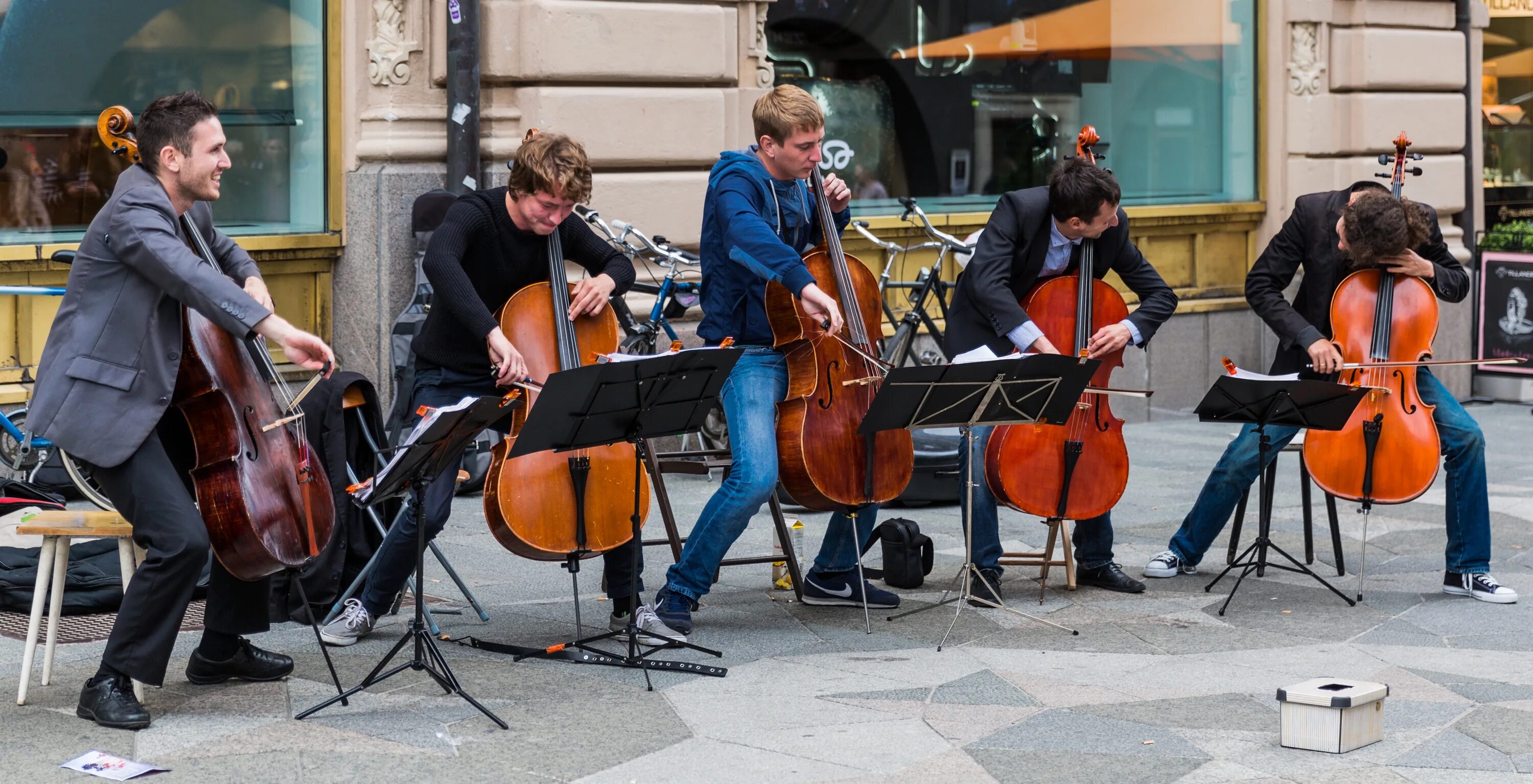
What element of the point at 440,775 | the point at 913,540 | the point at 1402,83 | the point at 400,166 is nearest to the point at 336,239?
the point at 400,166

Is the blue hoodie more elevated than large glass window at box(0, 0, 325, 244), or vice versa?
large glass window at box(0, 0, 325, 244)

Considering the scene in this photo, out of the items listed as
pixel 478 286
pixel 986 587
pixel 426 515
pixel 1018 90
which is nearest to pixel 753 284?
pixel 478 286

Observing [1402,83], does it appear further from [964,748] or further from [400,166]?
[964,748]

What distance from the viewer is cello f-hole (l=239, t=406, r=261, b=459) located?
4.82 metres

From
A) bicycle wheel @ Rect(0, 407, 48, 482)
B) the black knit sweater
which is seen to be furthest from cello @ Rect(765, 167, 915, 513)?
bicycle wheel @ Rect(0, 407, 48, 482)

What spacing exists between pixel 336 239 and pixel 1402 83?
25.2 ft

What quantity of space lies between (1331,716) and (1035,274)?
7.75 ft

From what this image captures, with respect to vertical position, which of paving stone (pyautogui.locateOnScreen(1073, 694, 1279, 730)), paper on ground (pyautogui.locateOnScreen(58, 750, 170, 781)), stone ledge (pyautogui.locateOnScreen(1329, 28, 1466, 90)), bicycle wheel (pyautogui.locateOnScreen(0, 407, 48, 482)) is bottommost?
paving stone (pyautogui.locateOnScreen(1073, 694, 1279, 730))

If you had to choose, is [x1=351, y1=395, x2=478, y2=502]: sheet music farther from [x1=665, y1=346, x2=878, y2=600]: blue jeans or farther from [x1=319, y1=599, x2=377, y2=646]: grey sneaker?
[x1=665, y1=346, x2=878, y2=600]: blue jeans

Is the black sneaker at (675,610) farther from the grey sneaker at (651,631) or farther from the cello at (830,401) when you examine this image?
the cello at (830,401)

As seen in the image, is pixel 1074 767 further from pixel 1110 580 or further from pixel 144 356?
pixel 144 356

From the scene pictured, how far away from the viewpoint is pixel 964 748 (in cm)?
480

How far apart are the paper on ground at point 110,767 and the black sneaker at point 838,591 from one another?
2.67m

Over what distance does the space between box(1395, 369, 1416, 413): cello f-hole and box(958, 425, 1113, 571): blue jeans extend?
1.15 meters
